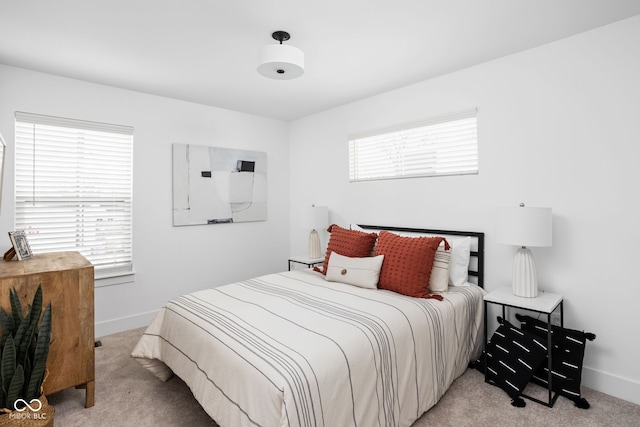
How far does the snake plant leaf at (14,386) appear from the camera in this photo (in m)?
1.67

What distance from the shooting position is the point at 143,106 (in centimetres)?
358

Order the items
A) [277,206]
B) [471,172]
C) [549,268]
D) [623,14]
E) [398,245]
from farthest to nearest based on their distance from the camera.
Answer: [277,206], [471,172], [398,245], [549,268], [623,14]

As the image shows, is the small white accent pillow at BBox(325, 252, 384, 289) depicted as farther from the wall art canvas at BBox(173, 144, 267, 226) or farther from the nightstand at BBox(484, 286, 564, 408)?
the wall art canvas at BBox(173, 144, 267, 226)

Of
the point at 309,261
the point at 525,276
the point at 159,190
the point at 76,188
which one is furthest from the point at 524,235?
the point at 76,188

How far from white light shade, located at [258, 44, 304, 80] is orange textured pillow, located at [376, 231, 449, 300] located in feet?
5.11

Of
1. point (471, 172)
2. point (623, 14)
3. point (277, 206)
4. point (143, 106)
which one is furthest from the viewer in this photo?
point (277, 206)

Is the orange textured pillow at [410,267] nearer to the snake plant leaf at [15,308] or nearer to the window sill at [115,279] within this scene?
the snake plant leaf at [15,308]

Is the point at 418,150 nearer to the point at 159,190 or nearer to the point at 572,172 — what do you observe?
the point at 572,172

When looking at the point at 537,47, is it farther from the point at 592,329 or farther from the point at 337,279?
the point at 337,279

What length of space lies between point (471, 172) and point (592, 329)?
4.77 feet

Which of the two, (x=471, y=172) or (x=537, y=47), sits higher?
(x=537, y=47)

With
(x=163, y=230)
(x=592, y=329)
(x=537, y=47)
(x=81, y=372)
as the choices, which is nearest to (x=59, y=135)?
(x=163, y=230)

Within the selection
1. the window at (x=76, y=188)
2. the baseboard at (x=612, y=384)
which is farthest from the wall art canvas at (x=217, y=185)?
the baseboard at (x=612, y=384)

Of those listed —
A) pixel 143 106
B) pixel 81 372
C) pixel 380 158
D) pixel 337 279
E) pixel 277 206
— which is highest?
pixel 143 106
